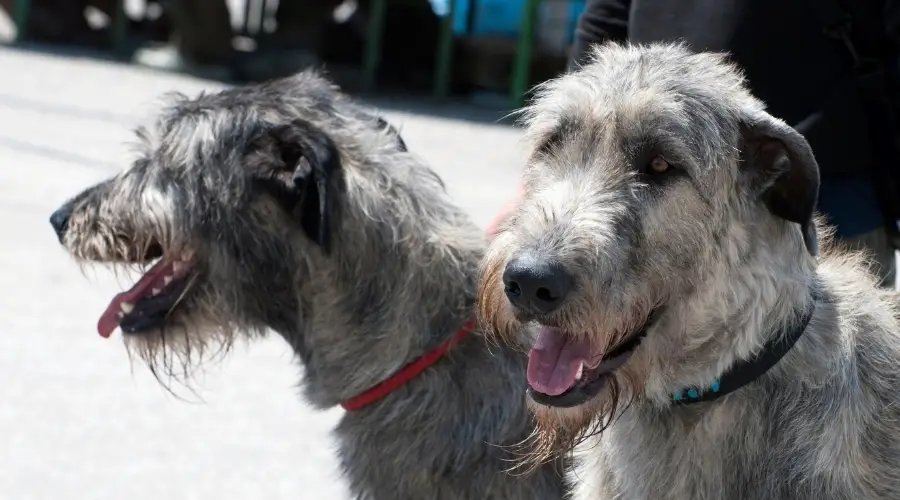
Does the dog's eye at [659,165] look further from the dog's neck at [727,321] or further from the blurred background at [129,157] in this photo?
the blurred background at [129,157]

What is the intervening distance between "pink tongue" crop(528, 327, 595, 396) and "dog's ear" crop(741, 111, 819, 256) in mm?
563

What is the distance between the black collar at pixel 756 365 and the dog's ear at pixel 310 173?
1.34 m

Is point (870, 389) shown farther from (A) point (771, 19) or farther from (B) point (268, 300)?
(B) point (268, 300)

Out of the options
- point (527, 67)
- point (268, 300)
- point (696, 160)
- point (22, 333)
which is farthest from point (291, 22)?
point (696, 160)

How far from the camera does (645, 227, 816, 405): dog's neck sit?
9.03ft

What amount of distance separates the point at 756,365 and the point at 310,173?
1.53 meters

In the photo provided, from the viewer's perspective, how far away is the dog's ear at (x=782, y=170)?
267 centimetres

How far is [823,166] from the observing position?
3.62 m

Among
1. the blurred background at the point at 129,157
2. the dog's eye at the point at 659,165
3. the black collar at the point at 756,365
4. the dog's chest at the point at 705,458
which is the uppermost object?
the dog's eye at the point at 659,165

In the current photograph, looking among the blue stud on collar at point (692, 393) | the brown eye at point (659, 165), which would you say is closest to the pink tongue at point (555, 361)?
the blue stud on collar at point (692, 393)

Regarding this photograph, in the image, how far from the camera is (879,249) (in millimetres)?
3830

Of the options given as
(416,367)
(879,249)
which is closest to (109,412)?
(416,367)

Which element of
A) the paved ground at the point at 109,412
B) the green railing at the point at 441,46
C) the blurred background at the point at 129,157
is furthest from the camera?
the green railing at the point at 441,46

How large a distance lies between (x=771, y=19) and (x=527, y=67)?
13372 millimetres
